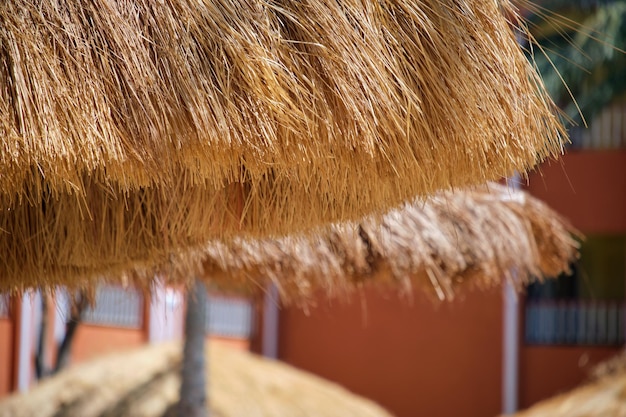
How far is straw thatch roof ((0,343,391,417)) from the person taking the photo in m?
7.04

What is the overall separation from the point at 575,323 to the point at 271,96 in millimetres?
11607

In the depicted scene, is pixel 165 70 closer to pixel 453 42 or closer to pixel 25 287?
pixel 453 42

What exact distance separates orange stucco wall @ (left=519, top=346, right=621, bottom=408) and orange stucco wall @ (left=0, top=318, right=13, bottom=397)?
6628 mm

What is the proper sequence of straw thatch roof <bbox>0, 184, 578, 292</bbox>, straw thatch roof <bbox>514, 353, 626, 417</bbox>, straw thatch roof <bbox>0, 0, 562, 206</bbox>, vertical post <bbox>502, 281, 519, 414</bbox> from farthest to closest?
vertical post <bbox>502, 281, 519, 414</bbox>, straw thatch roof <bbox>514, 353, 626, 417</bbox>, straw thatch roof <bbox>0, 184, 578, 292</bbox>, straw thatch roof <bbox>0, 0, 562, 206</bbox>

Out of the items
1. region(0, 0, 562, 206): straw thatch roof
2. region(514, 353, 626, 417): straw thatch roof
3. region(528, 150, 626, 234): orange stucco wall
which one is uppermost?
region(528, 150, 626, 234): orange stucco wall

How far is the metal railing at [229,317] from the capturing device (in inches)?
526

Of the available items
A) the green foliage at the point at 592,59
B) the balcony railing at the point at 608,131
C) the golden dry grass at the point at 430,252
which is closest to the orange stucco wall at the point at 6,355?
the golden dry grass at the point at 430,252

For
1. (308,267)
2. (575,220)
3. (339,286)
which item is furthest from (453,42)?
(575,220)

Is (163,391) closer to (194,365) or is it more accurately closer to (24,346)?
(194,365)

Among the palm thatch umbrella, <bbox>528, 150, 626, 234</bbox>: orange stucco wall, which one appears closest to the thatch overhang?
the palm thatch umbrella

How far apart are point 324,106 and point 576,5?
10.5 meters

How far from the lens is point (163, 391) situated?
734cm

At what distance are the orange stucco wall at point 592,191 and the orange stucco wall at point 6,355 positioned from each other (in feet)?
22.8

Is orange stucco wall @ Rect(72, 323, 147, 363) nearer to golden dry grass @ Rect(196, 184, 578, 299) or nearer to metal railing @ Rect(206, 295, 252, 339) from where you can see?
metal railing @ Rect(206, 295, 252, 339)
